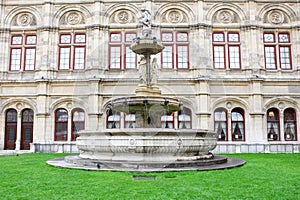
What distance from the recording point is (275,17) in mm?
22812

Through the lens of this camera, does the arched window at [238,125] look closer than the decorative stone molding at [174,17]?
Yes

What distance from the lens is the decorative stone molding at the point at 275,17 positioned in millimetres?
22731

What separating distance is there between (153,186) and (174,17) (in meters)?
18.5

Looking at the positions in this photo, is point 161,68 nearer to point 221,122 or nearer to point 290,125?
point 221,122

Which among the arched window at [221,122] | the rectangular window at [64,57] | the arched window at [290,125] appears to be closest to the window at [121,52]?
the rectangular window at [64,57]

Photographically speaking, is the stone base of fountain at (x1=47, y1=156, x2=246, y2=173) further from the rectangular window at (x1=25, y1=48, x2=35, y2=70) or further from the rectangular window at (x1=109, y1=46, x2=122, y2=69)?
the rectangular window at (x1=25, y1=48, x2=35, y2=70)

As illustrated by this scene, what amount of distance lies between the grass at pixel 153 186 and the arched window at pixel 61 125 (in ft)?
45.5

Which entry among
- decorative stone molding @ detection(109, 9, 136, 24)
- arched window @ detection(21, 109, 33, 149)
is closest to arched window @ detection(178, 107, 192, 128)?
decorative stone molding @ detection(109, 9, 136, 24)

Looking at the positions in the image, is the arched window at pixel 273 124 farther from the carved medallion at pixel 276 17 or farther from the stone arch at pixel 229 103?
the carved medallion at pixel 276 17

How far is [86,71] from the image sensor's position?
71.6 ft

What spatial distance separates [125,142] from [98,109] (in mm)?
12715

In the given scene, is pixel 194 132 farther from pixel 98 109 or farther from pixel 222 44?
pixel 222 44

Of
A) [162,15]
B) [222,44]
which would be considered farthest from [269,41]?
[162,15]

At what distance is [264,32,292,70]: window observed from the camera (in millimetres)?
22422
